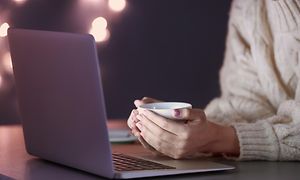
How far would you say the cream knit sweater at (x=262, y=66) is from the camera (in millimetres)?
1882

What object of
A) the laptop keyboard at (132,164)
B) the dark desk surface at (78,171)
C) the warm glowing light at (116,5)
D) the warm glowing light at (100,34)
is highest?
the warm glowing light at (116,5)

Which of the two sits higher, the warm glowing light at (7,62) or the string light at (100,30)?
the string light at (100,30)

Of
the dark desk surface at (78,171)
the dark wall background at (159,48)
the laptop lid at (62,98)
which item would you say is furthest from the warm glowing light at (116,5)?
the laptop lid at (62,98)

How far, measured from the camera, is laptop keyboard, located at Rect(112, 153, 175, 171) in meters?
1.44

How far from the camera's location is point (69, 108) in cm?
143

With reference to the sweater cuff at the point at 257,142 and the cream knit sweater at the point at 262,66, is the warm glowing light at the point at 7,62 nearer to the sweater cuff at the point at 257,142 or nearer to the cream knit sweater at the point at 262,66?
the cream knit sweater at the point at 262,66

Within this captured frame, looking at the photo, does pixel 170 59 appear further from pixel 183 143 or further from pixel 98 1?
pixel 183 143

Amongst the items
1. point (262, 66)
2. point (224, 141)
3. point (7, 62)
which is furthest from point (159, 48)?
point (224, 141)

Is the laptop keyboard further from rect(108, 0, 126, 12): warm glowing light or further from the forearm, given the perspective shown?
rect(108, 0, 126, 12): warm glowing light

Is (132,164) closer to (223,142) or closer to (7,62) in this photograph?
(223,142)

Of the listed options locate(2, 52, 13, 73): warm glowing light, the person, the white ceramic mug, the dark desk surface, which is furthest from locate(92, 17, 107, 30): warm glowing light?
the white ceramic mug

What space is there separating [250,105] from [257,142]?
1.06ft

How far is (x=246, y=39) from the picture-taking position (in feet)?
6.82

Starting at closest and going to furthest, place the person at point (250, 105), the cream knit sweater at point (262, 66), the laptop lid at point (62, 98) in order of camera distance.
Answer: the laptop lid at point (62, 98) → the person at point (250, 105) → the cream knit sweater at point (262, 66)
